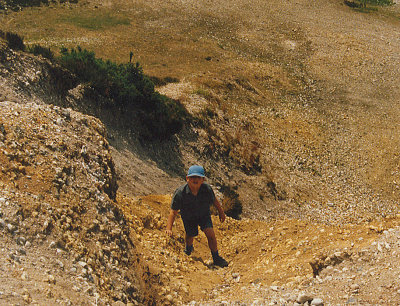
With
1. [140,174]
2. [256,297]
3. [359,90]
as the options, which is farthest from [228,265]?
[359,90]

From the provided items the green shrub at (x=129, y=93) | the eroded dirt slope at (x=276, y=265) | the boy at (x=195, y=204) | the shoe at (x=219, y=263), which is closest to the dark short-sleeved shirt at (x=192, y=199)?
the boy at (x=195, y=204)

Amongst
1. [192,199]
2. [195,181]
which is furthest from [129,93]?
[195,181]

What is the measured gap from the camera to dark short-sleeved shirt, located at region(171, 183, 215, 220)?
9570 mm

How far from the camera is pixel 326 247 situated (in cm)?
903

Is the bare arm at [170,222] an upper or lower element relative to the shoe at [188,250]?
upper

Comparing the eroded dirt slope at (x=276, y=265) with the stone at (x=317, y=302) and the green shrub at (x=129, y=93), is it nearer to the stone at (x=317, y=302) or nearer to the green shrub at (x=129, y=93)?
the stone at (x=317, y=302)

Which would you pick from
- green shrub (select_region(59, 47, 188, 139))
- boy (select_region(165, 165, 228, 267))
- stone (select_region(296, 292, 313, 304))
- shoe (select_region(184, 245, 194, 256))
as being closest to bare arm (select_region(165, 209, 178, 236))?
boy (select_region(165, 165, 228, 267))

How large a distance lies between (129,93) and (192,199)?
10.7 m

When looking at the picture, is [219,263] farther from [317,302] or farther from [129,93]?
[129,93]

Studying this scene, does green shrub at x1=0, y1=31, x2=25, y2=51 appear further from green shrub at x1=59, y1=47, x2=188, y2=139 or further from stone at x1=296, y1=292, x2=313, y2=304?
stone at x1=296, y1=292, x2=313, y2=304

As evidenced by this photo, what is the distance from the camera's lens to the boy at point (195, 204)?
9.29 m

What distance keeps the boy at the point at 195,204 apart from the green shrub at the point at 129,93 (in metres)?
9.58

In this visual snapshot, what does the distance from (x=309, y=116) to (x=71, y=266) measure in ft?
88.8

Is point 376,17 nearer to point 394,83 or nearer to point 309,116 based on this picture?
point 394,83
